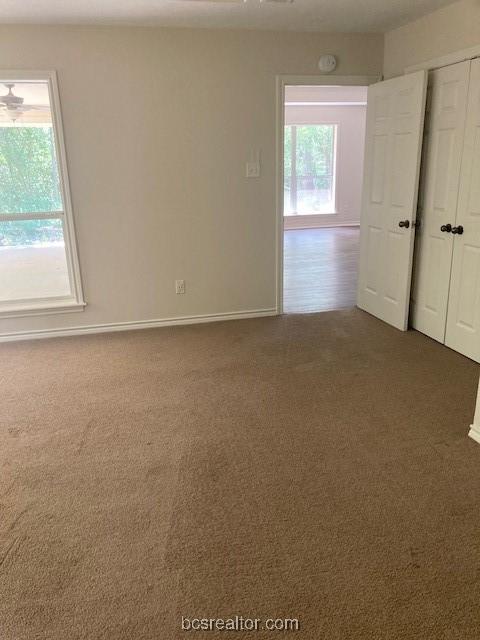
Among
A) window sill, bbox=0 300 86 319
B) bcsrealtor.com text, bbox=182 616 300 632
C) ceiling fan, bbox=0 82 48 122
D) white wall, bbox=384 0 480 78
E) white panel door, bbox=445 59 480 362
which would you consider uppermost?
white wall, bbox=384 0 480 78

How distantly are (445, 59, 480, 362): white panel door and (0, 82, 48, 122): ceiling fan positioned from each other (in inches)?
125

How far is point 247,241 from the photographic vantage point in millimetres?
4594

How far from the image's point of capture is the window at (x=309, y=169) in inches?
403

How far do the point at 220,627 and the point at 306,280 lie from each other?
481 centimetres

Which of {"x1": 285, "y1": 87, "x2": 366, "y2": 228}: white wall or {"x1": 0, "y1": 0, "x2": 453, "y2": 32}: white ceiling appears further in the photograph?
{"x1": 285, "y1": 87, "x2": 366, "y2": 228}: white wall

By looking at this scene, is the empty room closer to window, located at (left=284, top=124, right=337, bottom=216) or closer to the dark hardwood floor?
the dark hardwood floor

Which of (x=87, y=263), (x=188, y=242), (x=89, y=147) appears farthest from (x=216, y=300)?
(x=89, y=147)

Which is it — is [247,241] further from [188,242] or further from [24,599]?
[24,599]

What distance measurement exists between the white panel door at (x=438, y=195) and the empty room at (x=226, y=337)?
0.02 metres

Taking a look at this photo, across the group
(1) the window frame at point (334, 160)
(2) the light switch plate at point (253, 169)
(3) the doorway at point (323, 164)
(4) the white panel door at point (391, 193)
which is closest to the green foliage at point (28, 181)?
(2) the light switch plate at point (253, 169)

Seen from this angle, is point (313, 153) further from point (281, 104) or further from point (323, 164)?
point (281, 104)

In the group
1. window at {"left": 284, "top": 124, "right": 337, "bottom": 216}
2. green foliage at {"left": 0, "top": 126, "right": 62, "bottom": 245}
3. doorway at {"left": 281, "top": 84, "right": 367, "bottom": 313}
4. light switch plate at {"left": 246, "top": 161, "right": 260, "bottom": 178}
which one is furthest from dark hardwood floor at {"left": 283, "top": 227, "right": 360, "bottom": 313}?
green foliage at {"left": 0, "top": 126, "right": 62, "bottom": 245}

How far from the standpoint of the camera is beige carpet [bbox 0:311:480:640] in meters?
1.70

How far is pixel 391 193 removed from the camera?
14.1ft
